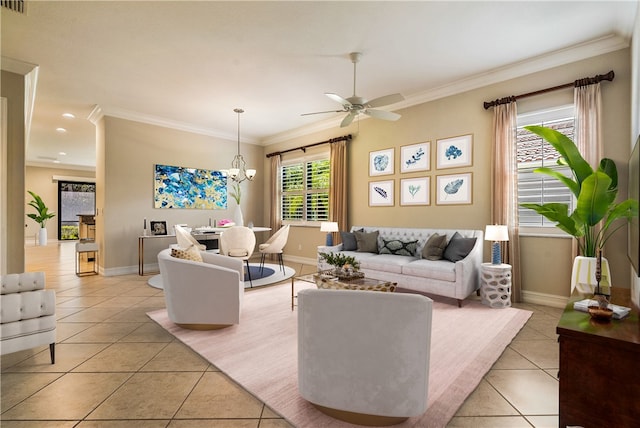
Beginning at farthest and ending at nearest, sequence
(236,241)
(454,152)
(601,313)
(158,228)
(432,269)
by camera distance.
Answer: (158,228) → (236,241) → (454,152) → (432,269) → (601,313)

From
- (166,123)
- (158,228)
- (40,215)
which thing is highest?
(166,123)

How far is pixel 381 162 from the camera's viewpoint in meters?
5.64

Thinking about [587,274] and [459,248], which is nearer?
[587,274]

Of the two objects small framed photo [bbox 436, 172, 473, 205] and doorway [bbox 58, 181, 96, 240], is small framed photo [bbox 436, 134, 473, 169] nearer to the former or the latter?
small framed photo [bbox 436, 172, 473, 205]

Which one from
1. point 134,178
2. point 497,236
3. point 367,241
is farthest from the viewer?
point 134,178

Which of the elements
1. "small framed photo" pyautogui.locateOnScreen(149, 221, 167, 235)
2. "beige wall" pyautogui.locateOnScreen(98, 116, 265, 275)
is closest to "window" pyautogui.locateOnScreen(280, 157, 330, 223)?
"beige wall" pyautogui.locateOnScreen(98, 116, 265, 275)

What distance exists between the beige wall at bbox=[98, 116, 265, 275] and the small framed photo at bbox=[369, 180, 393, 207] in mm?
3892

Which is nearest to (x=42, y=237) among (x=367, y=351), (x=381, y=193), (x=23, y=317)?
(x=23, y=317)

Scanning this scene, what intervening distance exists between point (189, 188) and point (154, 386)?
5.38m

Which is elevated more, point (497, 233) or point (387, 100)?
point (387, 100)

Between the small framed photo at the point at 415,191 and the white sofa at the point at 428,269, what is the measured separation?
0.52 m

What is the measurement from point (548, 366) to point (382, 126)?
434 centimetres

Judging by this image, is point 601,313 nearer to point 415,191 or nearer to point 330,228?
point 415,191

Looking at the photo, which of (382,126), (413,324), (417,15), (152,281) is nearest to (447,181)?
(382,126)
